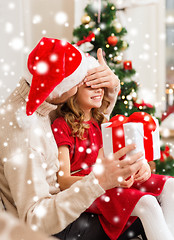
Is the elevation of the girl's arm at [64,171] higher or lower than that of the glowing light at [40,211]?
lower

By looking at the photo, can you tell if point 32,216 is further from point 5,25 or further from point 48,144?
point 5,25

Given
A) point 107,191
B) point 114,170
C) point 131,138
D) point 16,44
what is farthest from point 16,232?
point 16,44

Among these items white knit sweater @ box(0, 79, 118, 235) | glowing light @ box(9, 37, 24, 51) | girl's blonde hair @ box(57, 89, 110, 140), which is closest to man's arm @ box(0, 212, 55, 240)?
white knit sweater @ box(0, 79, 118, 235)

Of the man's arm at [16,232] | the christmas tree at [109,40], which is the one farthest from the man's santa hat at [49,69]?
the christmas tree at [109,40]

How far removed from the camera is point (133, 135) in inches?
36.9

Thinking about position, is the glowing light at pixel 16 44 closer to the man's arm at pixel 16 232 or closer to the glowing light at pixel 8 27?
the glowing light at pixel 8 27

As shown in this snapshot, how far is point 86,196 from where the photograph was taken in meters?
0.84

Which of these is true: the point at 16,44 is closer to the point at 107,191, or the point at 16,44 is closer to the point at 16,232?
the point at 107,191

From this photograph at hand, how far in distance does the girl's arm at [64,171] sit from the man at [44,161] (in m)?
0.02

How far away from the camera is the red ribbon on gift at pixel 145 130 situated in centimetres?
96

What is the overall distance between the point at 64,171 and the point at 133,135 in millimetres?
320

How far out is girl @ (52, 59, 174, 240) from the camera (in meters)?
1.02

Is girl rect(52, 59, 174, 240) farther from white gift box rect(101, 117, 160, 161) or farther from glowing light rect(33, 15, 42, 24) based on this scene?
glowing light rect(33, 15, 42, 24)

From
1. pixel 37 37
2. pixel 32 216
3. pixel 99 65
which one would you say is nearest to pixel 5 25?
pixel 37 37
